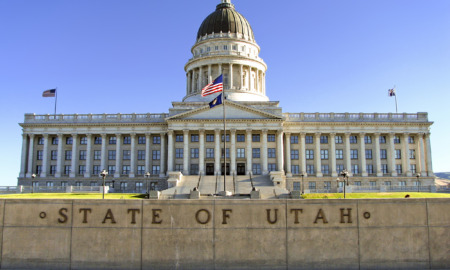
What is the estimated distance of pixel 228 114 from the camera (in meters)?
79.2

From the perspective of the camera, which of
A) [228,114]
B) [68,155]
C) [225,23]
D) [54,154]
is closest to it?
[228,114]

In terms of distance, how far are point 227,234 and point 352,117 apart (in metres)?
72.0

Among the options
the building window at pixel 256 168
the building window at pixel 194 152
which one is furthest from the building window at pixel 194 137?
the building window at pixel 256 168

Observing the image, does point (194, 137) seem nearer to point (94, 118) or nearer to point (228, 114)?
point (228, 114)

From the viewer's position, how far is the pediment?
7844 cm

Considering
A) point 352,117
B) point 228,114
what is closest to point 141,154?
point 228,114

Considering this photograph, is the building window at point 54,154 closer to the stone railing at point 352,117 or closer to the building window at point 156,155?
the building window at point 156,155

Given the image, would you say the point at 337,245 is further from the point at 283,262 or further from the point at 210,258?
the point at 210,258

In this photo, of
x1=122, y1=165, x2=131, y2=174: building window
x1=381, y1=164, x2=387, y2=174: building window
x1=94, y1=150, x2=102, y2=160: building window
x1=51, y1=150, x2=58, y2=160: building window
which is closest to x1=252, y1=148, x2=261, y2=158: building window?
x1=122, y1=165, x2=131, y2=174: building window

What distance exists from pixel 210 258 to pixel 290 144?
221 feet

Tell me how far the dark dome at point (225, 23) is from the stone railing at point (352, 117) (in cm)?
3023

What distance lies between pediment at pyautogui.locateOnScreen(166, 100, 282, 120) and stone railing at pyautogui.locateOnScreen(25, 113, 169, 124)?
304 inches

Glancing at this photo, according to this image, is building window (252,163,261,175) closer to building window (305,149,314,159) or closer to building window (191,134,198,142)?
building window (305,149,314,159)

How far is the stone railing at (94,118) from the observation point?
84812 mm
